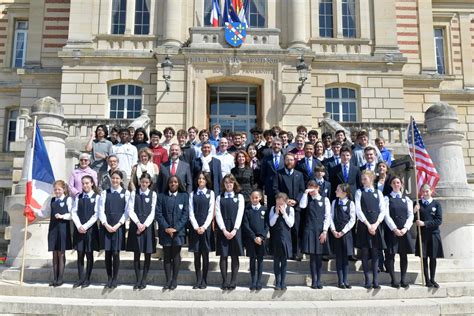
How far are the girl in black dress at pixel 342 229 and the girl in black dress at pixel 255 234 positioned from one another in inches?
47.0

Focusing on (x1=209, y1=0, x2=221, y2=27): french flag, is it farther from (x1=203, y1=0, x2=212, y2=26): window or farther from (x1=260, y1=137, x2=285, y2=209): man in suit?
(x1=260, y1=137, x2=285, y2=209): man in suit

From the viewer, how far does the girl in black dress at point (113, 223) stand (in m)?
7.59

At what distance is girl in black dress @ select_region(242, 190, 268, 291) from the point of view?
7.57 m

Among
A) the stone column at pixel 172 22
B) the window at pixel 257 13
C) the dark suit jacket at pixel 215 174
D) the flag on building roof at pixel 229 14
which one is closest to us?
the dark suit jacket at pixel 215 174

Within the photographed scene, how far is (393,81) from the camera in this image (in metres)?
20.1

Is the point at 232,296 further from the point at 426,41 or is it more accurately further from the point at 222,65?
the point at 426,41

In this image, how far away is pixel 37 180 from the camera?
8.61 m

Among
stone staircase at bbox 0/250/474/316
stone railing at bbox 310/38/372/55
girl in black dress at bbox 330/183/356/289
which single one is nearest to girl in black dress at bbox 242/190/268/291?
stone staircase at bbox 0/250/474/316

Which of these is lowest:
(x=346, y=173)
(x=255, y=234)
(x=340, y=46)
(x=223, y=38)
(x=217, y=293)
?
(x=217, y=293)

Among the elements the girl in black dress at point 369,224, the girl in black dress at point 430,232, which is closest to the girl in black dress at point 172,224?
the girl in black dress at point 369,224

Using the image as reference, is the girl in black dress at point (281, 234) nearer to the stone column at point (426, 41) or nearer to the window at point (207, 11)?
the window at point (207, 11)

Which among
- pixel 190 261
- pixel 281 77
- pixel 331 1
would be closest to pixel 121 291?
pixel 190 261

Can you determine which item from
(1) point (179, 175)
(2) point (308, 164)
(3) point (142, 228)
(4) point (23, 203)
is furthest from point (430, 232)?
(4) point (23, 203)

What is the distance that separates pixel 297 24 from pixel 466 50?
1250 cm
